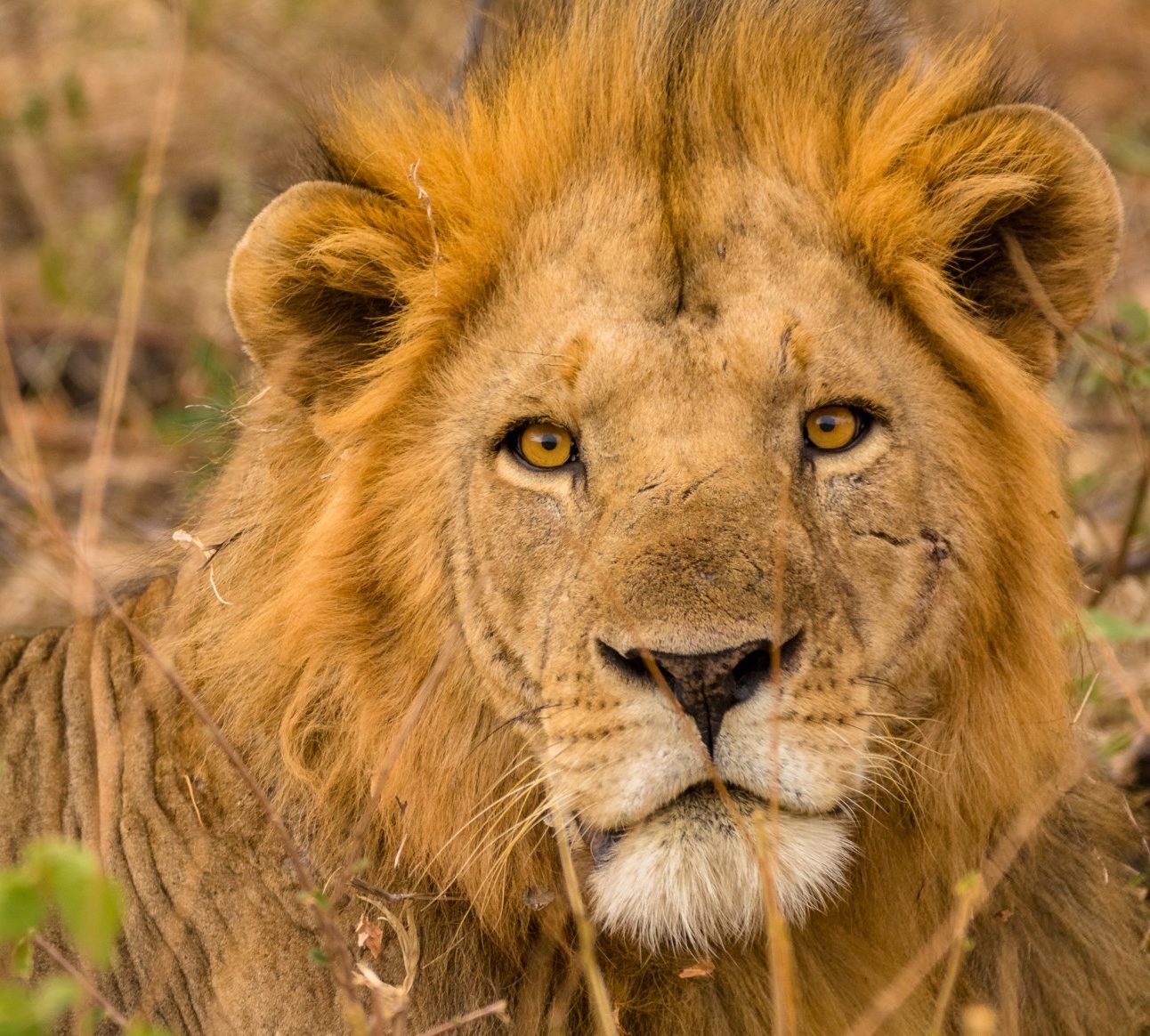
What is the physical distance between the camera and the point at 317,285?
3285 mm

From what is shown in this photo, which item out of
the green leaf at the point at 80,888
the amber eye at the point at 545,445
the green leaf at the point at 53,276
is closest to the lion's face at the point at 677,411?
the amber eye at the point at 545,445

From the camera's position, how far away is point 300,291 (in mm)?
3279

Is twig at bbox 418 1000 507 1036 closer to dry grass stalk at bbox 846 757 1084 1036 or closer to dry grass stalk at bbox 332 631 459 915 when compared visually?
dry grass stalk at bbox 332 631 459 915

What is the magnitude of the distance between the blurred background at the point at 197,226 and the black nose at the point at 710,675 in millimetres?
1210

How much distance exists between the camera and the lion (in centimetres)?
298

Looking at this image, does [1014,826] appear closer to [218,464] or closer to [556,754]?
[556,754]

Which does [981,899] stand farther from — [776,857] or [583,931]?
[583,931]

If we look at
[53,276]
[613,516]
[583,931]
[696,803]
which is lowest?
[583,931]

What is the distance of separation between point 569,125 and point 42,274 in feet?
15.1

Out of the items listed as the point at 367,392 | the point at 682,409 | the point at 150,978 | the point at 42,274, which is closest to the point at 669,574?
the point at 682,409

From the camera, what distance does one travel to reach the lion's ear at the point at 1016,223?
3170 mm

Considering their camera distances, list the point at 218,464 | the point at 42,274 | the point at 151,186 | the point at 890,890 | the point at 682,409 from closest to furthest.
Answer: the point at 682,409
the point at 890,890
the point at 218,464
the point at 151,186
the point at 42,274

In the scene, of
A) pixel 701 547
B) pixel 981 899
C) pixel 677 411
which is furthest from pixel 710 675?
pixel 981 899

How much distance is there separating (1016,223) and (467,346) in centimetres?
120
